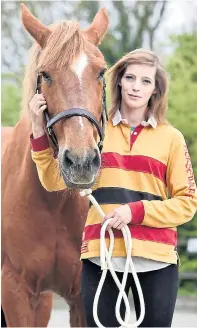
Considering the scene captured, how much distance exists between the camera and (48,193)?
8.34 feet

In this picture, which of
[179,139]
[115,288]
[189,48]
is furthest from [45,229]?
[189,48]

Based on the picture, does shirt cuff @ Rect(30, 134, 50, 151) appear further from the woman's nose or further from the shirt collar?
the woman's nose

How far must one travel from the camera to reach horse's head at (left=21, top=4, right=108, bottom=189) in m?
1.90

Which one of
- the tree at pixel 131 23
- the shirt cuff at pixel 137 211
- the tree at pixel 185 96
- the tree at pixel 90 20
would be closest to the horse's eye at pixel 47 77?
the shirt cuff at pixel 137 211

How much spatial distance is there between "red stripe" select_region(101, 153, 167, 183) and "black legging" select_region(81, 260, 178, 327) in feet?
1.06

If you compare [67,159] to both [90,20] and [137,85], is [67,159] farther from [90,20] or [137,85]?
[90,20]

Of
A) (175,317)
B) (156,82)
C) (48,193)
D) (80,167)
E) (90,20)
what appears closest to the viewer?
(80,167)

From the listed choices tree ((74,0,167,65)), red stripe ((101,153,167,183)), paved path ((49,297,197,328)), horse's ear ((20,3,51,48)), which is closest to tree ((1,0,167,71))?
tree ((74,0,167,65))

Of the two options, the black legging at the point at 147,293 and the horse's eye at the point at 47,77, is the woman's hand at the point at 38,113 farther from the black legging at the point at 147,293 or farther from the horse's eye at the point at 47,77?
the black legging at the point at 147,293

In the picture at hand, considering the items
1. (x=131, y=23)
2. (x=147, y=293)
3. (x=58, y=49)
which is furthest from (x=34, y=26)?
(x=131, y=23)

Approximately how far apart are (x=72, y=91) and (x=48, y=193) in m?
0.66

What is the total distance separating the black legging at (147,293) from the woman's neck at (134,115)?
509 mm

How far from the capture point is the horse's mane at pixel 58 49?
6.74 ft

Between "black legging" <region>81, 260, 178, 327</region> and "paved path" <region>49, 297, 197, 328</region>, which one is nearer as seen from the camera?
"black legging" <region>81, 260, 178, 327</region>
